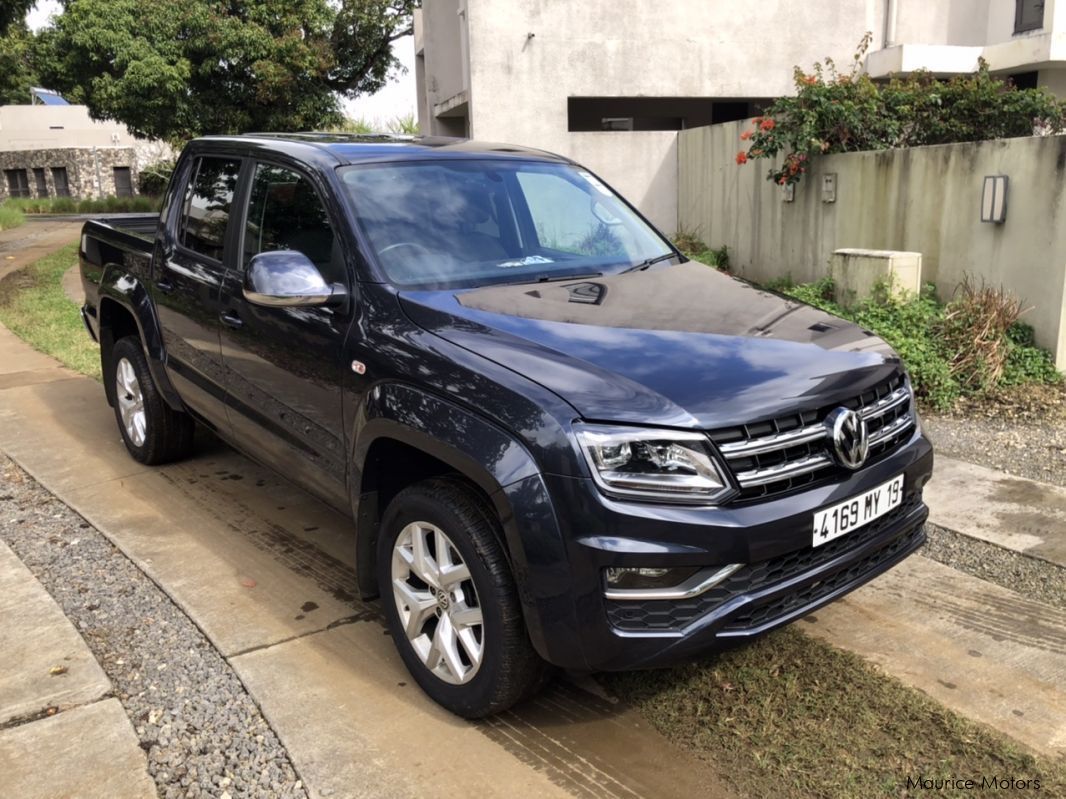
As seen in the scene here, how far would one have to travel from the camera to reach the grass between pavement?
2705 mm

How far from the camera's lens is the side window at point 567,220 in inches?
158

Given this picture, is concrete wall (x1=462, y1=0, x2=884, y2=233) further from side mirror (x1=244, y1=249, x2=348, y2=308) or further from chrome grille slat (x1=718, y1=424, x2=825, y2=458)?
chrome grille slat (x1=718, y1=424, x2=825, y2=458)

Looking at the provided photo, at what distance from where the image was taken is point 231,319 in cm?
407

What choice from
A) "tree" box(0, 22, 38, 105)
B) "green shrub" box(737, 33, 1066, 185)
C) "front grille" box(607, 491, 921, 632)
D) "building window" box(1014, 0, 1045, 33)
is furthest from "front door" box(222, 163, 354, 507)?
"tree" box(0, 22, 38, 105)

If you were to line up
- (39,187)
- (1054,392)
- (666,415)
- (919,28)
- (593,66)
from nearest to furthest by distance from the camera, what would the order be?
1. (666,415)
2. (1054,392)
3. (593,66)
4. (919,28)
5. (39,187)

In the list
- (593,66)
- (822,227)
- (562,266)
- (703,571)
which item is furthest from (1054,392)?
(593,66)

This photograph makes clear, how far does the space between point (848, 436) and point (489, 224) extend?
174 cm

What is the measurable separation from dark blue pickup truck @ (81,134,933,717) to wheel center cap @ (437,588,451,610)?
3 centimetres

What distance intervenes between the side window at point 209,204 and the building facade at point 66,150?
43627 mm

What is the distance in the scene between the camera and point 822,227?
953cm

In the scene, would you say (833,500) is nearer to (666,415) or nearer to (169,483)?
(666,415)

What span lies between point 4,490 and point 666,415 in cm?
441

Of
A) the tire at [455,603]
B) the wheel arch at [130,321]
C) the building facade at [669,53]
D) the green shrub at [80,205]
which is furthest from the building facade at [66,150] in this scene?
the tire at [455,603]

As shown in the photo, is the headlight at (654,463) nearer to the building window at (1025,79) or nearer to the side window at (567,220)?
the side window at (567,220)
